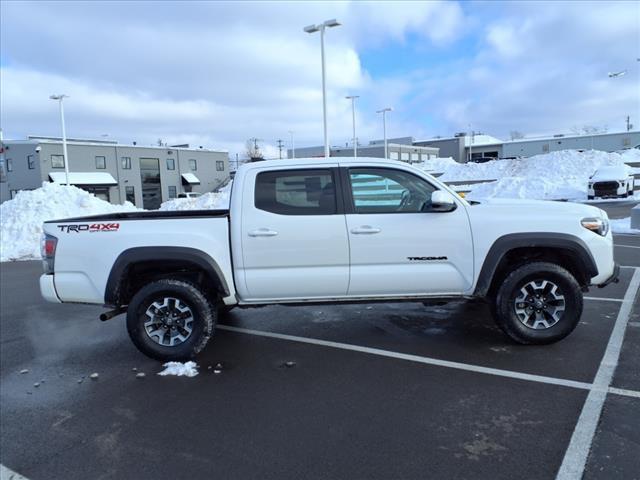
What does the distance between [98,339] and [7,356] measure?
3.10 feet

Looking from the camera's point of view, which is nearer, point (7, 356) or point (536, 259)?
point (536, 259)

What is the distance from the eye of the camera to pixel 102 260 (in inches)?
192

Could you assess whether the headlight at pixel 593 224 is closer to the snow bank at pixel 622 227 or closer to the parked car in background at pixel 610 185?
the snow bank at pixel 622 227

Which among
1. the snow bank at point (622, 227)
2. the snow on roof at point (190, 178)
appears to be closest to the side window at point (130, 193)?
the snow on roof at point (190, 178)

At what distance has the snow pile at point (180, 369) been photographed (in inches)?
186

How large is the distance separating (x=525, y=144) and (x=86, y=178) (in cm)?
6278

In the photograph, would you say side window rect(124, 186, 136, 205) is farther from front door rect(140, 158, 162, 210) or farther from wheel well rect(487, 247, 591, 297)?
wheel well rect(487, 247, 591, 297)

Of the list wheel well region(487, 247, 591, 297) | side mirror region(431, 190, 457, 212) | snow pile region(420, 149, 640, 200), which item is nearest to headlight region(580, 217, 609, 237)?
wheel well region(487, 247, 591, 297)

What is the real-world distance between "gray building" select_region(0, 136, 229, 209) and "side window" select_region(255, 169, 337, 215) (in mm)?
46581

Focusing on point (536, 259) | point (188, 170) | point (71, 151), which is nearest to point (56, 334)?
point (536, 259)

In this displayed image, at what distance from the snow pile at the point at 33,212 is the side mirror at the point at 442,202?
13.2m

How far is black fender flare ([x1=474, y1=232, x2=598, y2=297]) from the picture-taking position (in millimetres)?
4812

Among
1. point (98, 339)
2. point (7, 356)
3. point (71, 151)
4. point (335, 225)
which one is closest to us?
point (335, 225)

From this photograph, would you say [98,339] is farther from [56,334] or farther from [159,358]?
[159,358]
